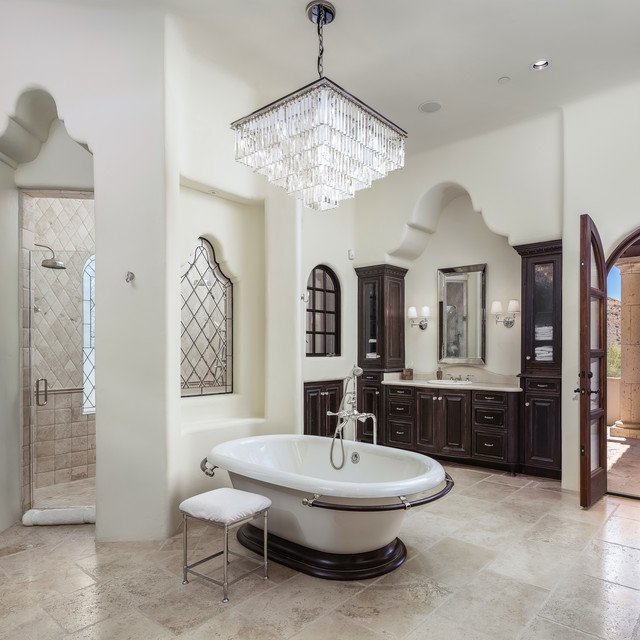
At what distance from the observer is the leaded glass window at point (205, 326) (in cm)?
418

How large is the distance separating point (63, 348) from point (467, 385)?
13.5 ft

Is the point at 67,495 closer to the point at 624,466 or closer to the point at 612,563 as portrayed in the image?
the point at 612,563

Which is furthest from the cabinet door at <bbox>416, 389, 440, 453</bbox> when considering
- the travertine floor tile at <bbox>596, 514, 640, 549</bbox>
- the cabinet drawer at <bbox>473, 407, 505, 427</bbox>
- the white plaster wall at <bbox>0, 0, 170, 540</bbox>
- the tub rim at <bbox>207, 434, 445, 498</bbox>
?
the white plaster wall at <bbox>0, 0, 170, 540</bbox>

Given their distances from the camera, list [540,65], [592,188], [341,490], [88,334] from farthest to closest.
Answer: [88,334] < [592,188] < [540,65] < [341,490]

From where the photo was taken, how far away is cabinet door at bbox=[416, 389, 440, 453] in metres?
5.52

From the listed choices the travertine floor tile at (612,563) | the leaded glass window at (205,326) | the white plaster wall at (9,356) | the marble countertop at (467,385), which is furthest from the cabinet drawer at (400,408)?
the white plaster wall at (9,356)

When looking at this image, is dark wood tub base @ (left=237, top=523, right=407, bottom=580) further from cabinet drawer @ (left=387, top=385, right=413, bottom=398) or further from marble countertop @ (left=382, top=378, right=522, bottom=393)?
cabinet drawer @ (left=387, top=385, right=413, bottom=398)

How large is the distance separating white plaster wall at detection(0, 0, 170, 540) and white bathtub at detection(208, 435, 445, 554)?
2.05 ft

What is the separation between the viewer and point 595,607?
8.36ft

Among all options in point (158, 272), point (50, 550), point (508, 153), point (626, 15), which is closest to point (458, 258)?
point (508, 153)

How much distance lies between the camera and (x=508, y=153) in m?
5.13

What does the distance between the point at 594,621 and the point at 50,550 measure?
3216 mm

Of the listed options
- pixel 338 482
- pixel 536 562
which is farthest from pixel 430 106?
pixel 536 562

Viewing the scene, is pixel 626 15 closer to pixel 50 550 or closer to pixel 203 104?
pixel 203 104
